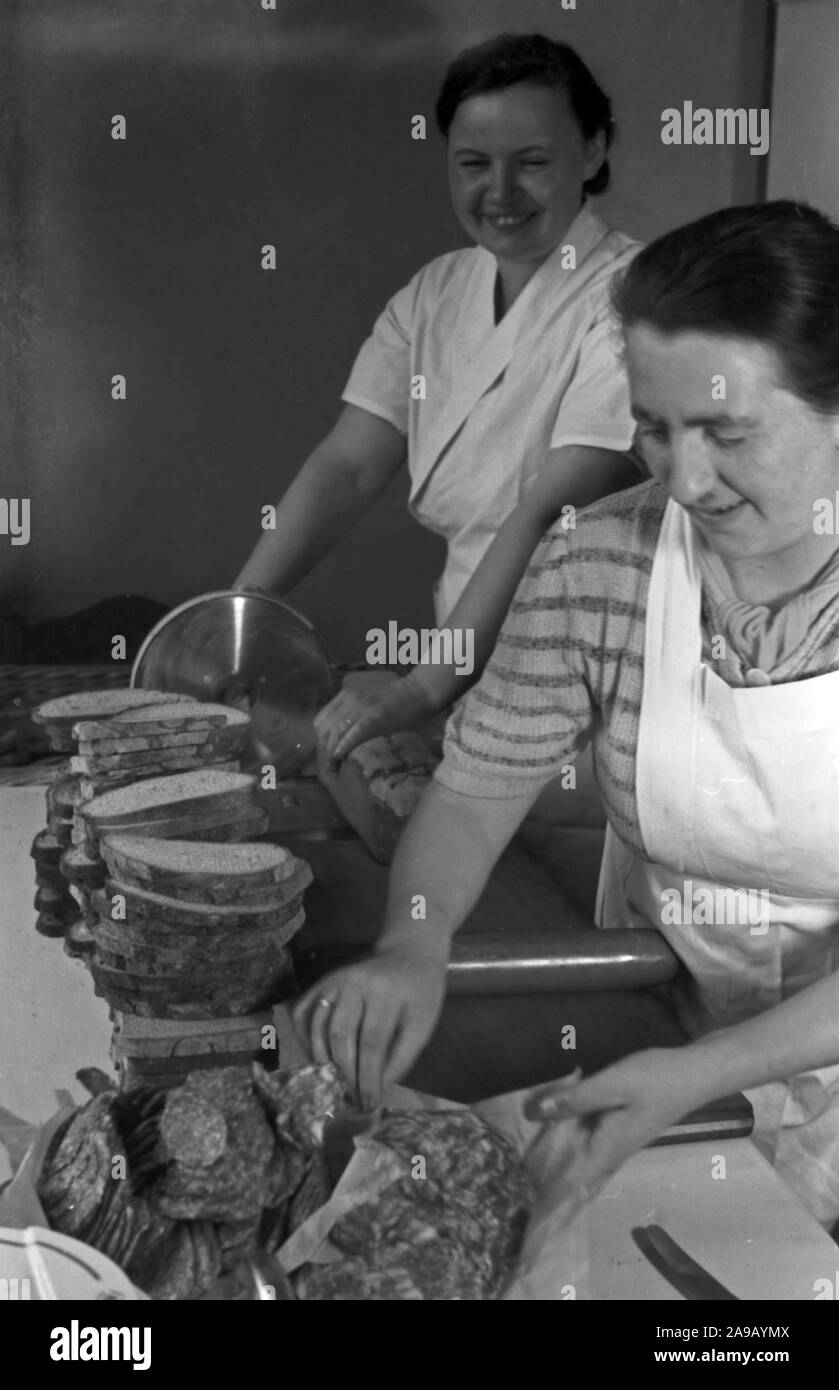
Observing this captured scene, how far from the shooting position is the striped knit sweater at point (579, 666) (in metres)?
1.21

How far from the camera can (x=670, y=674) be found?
1210 millimetres

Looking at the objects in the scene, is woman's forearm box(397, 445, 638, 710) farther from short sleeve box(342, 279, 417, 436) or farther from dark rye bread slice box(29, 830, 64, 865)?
dark rye bread slice box(29, 830, 64, 865)

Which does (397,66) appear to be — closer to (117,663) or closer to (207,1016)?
(117,663)

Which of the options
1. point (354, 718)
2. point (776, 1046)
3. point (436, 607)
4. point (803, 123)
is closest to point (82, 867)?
point (354, 718)

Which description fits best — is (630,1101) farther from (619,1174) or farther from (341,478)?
(341,478)

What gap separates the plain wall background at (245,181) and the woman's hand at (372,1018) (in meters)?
0.45

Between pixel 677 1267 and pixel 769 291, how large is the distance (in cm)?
77

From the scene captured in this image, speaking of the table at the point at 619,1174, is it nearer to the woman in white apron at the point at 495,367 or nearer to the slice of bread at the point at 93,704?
the slice of bread at the point at 93,704

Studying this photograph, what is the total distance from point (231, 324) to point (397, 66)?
0.26m

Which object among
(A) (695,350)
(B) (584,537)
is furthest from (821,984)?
(A) (695,350)

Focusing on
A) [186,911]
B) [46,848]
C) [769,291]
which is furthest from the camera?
[46,848]

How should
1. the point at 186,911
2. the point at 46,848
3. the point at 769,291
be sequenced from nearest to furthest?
the point at 769,291, the point at 186,911, the point at 46,848

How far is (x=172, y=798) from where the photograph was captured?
1221 mm
